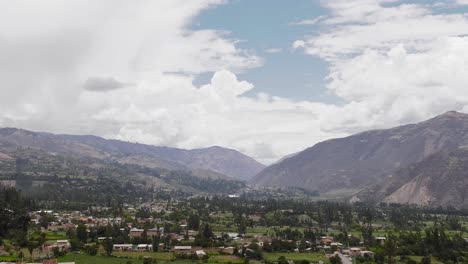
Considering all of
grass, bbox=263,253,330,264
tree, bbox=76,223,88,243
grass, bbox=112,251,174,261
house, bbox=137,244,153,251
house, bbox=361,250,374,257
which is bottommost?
grass, bbox=263,253,330,264

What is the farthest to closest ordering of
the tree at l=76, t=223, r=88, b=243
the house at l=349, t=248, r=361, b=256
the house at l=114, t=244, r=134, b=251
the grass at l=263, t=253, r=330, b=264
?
the tree at l=76, t=223, r=88, b=243 < the house at l=114, t=244, r=134, b=251 < the house at l=349, t=248, r=361, b=256 < the grass at l=263, t=253, r=330, b=264

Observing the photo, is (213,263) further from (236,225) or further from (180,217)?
(180,217)

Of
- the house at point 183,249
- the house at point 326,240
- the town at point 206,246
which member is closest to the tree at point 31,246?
the town at point 206,246

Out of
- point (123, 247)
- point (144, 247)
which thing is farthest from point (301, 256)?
point (123, 247)

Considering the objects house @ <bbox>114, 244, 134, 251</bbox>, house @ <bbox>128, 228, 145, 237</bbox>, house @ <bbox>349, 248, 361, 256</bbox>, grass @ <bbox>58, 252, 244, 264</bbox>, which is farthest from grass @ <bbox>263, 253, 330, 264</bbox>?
house @ <bbox>128, 228, 145, 237</bbox>

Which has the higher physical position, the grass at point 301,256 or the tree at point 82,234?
the tree at point 82,234

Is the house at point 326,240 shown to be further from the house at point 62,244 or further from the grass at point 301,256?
the house at point 62,244

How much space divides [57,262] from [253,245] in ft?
159

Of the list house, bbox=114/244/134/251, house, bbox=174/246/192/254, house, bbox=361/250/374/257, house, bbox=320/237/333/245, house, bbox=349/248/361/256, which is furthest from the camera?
house, bbox=320/237/333/245

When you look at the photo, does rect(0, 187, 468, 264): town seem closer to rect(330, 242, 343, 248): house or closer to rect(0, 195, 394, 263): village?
rect(0, 195, 394, 263): village

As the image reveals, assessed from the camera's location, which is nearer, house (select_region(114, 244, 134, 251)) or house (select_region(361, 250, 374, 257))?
house (select_region(361, 250, 374, 257))

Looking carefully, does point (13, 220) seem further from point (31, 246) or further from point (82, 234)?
point (31, 246)

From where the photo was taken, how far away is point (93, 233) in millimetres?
138000

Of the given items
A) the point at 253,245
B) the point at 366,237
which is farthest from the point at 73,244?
the point at 366,237
